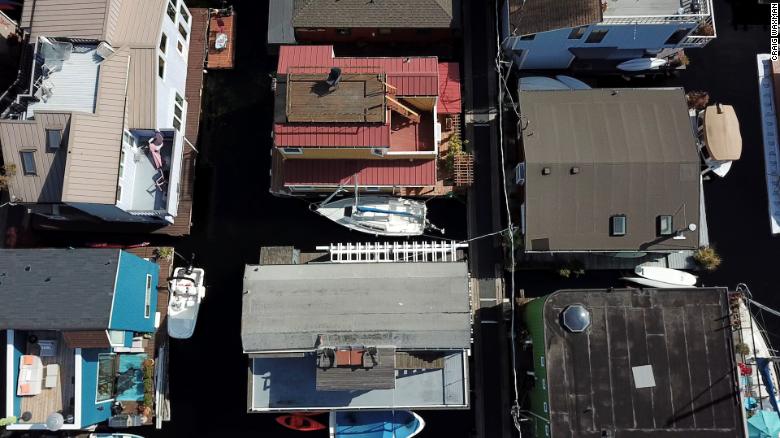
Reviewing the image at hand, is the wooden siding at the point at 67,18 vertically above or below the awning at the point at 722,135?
above

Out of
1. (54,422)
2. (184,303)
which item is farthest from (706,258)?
(54,422)

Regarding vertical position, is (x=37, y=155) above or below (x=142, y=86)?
below

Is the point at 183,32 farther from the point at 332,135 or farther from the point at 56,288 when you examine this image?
the point at 56,288

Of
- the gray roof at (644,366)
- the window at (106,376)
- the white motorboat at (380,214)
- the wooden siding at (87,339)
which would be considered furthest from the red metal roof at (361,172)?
the window at (106,376)

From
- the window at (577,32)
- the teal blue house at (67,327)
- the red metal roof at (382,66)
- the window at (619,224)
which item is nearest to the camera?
the teal blue house at (67,327)

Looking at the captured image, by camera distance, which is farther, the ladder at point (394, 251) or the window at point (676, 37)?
the ladder at point (394, 251)

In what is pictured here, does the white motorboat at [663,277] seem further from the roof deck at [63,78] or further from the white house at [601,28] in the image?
the roof deck at [63,78]
